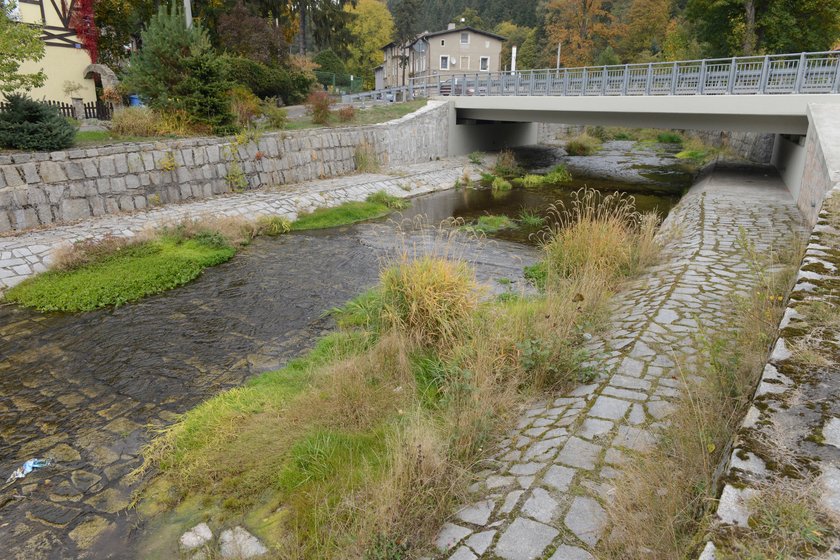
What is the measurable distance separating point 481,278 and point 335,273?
2.71 m

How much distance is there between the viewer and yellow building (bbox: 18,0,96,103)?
2009cm

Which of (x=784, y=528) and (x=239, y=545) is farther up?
(x=784, y=528)

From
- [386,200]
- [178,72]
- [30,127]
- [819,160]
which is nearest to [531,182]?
[386,200]

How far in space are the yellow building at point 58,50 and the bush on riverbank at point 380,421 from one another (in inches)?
787

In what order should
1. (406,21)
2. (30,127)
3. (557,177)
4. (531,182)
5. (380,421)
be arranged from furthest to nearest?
(406,21)
(557,177)
(531,182)
(30,127)
(380,421)

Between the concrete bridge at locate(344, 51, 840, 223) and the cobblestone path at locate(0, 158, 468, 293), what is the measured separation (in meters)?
3.90

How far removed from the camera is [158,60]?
15.0 m

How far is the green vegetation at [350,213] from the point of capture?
1423 cm

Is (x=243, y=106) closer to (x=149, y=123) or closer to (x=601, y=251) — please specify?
(x=149, y=123)

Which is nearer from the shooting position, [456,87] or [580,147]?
[456,87]

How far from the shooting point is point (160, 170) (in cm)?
1366

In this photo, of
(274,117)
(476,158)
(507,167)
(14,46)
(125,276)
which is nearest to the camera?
(125,276)

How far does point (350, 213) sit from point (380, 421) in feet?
36.0

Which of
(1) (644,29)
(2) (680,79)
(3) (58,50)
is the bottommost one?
(2) (680,79)
